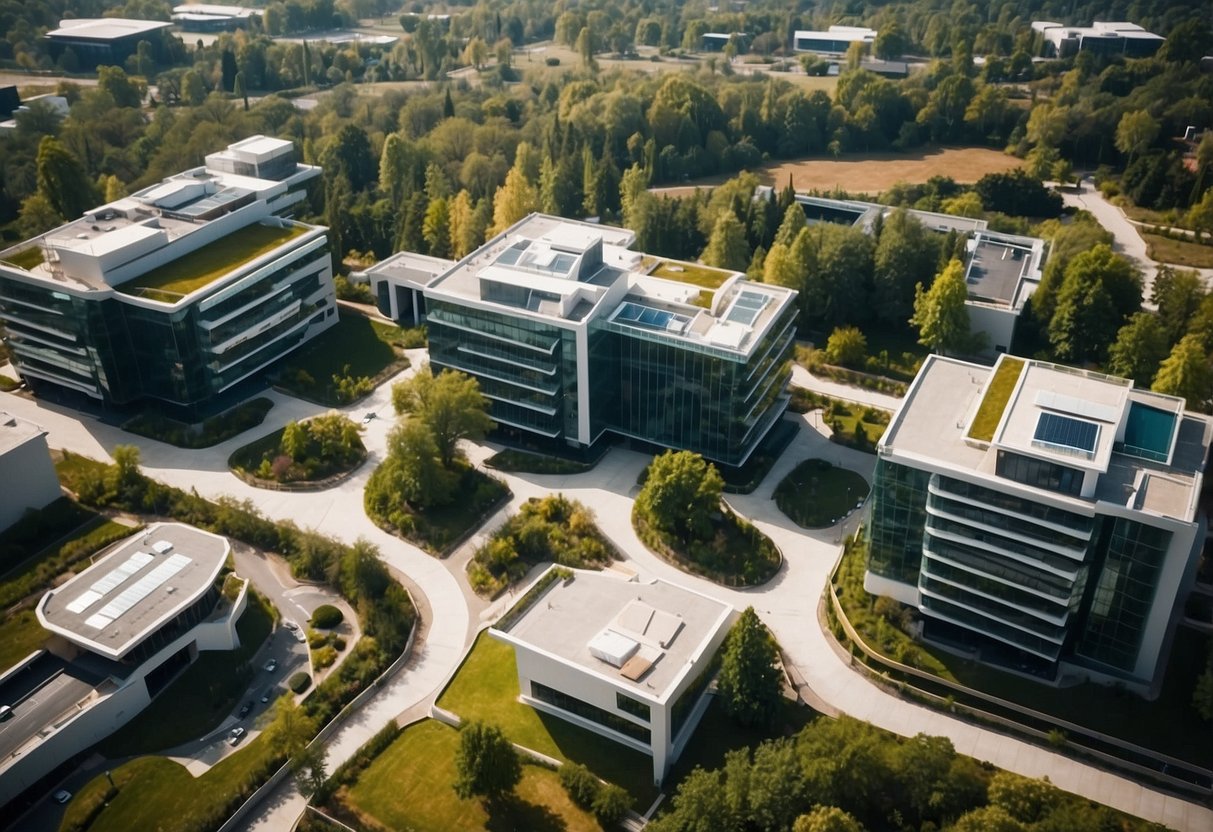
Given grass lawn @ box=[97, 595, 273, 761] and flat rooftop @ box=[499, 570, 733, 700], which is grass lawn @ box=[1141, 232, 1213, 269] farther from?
grass lawn @ box=[97, 595, 273, 761]

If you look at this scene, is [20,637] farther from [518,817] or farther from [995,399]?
[995,399]

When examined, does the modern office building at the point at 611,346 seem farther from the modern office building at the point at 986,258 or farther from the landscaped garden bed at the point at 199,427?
the modern office building at the point at 986,258

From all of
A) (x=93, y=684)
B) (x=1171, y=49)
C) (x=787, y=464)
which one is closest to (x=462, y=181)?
(x=787, y=464)

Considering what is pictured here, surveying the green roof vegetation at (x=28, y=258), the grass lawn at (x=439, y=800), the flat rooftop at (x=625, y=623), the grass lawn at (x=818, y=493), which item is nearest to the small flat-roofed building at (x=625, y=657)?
the flat rooftop at (x=625, y=623)

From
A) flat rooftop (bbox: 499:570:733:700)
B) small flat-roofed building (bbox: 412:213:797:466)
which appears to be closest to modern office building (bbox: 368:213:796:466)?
small flat-roofed building (bbox: 412:213:797:466)

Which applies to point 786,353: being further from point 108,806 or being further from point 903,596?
point 108,806

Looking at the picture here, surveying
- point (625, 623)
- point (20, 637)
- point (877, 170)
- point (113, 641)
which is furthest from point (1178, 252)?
point (20, 637)
